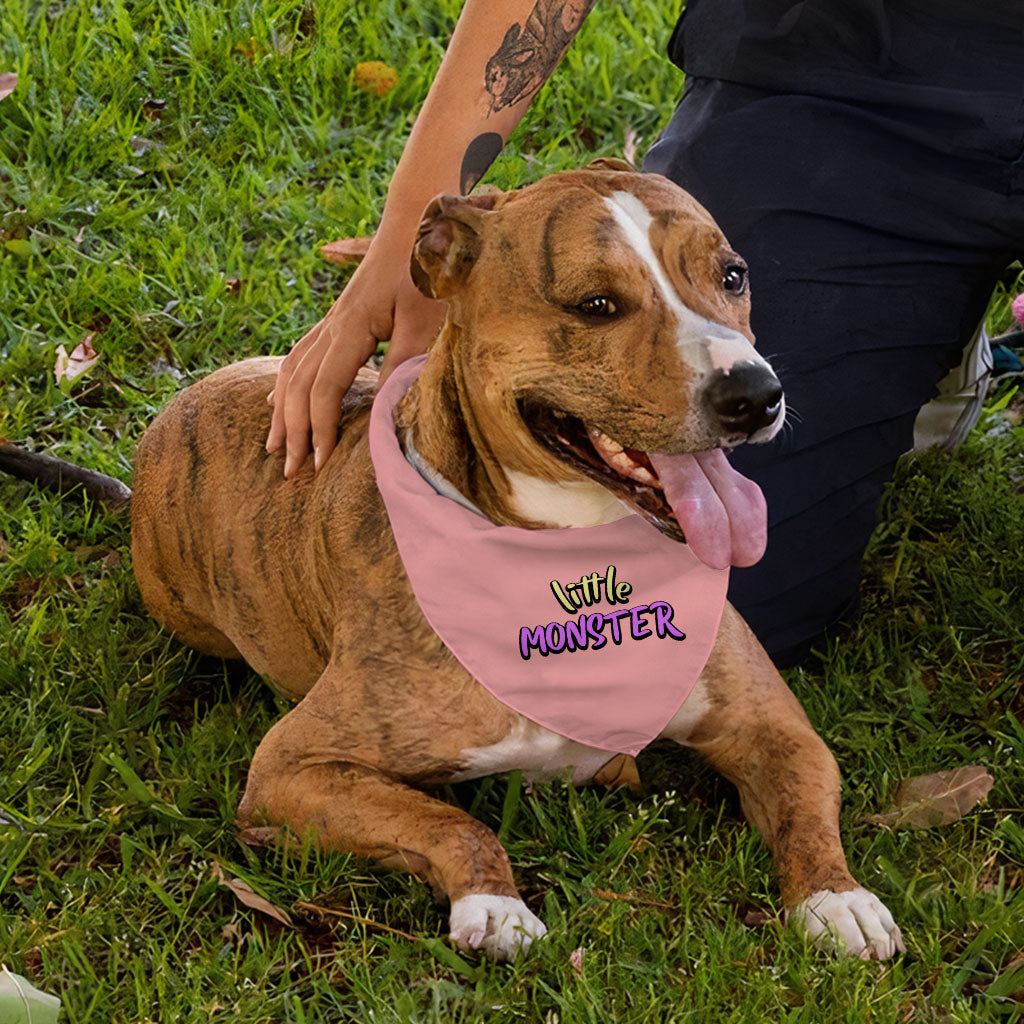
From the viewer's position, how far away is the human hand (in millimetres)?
3217

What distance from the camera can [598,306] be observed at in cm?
264

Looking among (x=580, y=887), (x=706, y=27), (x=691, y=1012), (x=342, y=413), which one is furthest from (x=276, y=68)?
(x=691, y=1012)

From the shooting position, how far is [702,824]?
3.11m

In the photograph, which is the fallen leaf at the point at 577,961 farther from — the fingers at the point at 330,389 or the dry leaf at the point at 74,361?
the dry leaf at the point at 74,361

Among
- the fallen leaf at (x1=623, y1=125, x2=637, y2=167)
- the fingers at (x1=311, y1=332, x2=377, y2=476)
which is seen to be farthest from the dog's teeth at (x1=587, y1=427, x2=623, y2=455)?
the fallen leaf at (x1=623, y1=125, x2=637, y2=167)

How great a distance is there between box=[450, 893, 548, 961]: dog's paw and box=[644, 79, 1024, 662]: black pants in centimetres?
116

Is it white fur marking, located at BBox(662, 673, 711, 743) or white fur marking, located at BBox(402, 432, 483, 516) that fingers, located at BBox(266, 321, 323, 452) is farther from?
white fur marking, located at BBox(662, 673, 711, 743)

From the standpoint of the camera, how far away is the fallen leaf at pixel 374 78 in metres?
5.64

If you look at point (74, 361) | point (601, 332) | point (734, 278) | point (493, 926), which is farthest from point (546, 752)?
point (74, 361)

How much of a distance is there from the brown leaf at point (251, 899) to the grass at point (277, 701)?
0.8 inches

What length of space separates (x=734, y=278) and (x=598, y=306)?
1.01 ft

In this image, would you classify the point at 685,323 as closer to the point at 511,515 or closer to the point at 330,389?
the point at 511,515

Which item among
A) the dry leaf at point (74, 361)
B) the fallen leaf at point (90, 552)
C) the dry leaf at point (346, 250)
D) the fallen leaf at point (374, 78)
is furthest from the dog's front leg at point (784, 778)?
the fallen leaf at point (374, 78)

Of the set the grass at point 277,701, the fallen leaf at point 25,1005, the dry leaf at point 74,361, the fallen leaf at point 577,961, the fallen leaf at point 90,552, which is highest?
the fallen leaf at point 25,1005
